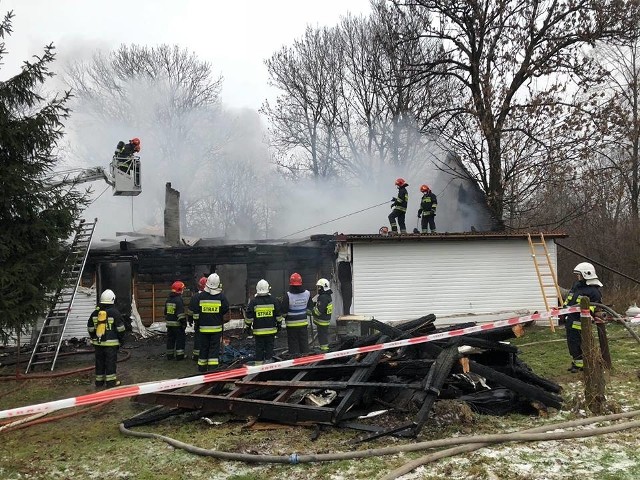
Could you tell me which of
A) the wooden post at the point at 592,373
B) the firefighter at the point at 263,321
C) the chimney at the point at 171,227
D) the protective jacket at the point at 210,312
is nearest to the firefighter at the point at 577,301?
the wooden post at the point at 592,373

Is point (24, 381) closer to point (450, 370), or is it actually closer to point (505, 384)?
point (450, 370)

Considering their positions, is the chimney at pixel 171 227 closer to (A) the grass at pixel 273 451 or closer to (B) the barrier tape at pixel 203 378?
(A) the grass at pixel 273 451

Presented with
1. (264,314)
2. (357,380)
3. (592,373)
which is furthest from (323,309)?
(592,373)

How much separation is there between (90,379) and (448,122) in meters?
13.1

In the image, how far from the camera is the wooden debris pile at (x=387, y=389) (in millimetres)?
5352

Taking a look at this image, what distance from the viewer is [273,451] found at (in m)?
4.78

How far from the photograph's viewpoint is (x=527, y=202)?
669 inches

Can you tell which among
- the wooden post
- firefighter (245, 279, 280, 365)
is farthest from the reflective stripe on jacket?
the wooden post

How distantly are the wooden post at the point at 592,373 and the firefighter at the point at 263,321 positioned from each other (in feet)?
15.7

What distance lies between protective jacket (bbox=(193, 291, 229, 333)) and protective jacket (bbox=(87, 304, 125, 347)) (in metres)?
1.29

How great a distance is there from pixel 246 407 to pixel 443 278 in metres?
9.10

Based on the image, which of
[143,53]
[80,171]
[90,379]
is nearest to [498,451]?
[90,379]

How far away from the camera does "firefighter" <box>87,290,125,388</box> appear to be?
7812 mm

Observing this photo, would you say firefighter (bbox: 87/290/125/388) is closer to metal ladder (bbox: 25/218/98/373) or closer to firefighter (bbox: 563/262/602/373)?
metal ladder (bbox: 25/218/98/373)
